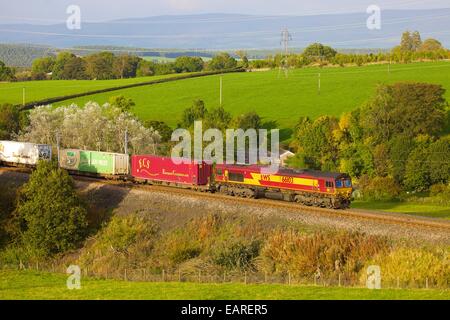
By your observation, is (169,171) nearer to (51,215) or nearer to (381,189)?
(51,215)

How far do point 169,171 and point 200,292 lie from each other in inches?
1133

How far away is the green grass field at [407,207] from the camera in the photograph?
206 ft

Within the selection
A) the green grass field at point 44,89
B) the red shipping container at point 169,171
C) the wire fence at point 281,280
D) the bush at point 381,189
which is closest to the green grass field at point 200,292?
the wire fence at point 281,280

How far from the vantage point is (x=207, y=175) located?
5641 cm

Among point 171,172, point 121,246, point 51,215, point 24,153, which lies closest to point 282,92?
point 24,153

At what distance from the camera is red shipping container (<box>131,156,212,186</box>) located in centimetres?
5619

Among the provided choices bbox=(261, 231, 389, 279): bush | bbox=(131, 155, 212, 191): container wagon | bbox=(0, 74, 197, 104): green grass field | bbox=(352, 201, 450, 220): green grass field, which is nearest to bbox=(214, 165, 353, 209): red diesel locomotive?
bbox=(131, 155, 212, 191): container wagon

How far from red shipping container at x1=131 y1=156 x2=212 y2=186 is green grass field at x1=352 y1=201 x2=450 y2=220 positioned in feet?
56.8

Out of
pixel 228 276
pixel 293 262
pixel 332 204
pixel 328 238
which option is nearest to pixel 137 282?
pixel 228 276

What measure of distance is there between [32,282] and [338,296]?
17.0m

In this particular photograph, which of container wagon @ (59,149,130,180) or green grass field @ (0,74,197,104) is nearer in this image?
container wagon @ (59,149,130,180)

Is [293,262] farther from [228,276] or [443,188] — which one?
[443,188]

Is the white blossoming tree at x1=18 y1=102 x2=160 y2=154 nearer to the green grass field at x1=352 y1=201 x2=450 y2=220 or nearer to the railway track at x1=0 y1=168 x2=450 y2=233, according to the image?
the green grass field at x1=352 y1=201 x2=450 y2=220

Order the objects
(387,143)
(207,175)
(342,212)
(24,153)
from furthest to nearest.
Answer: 1. (387,143)
2. (24,153)
3. (207,175)
4. (342,212)
